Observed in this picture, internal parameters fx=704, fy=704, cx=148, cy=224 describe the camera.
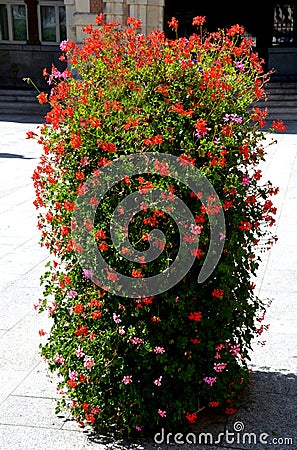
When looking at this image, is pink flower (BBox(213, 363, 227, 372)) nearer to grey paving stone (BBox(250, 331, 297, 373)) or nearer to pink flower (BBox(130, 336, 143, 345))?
pink flower (BBox(130, 336, 143, 345))

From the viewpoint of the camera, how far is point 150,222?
377 cm

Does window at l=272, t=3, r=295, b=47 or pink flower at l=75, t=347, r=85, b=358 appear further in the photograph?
window at l=272, t=3, r=295, b=47

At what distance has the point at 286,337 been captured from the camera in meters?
5.50

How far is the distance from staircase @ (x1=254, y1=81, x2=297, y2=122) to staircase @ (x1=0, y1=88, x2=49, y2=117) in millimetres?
6957

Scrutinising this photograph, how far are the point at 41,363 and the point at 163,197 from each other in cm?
197

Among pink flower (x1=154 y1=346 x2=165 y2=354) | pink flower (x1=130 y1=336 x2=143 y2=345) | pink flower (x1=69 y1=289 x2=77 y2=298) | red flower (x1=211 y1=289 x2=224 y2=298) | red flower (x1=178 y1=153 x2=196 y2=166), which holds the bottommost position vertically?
pink flower (x1=154 y1=346 x2=165 y2=354)

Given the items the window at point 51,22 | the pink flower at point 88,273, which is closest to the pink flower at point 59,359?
the pink flower at point 88,273

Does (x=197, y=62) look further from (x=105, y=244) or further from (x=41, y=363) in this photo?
(x=41, y=363)

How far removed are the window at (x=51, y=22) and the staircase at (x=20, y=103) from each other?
526 centimetres

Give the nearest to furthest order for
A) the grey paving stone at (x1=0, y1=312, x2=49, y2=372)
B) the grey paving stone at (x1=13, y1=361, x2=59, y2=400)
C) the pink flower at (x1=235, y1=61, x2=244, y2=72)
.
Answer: the pink flower at (x1=235, y1=61, x2=244, y2=72) → the grey paving stone at (x1=13, y1=361, x2=59, y2=400) → the grey paving stone at (x1=0, y1=312, x2=49, y2=372)

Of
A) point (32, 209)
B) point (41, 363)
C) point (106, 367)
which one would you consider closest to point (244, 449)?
point (106, 367)

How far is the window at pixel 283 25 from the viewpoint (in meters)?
27.2

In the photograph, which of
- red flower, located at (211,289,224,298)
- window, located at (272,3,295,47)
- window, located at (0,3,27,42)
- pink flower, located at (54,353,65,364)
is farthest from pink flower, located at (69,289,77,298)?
window, located at (0,3,27,42)

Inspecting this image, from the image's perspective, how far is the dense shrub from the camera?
3.84 metres
